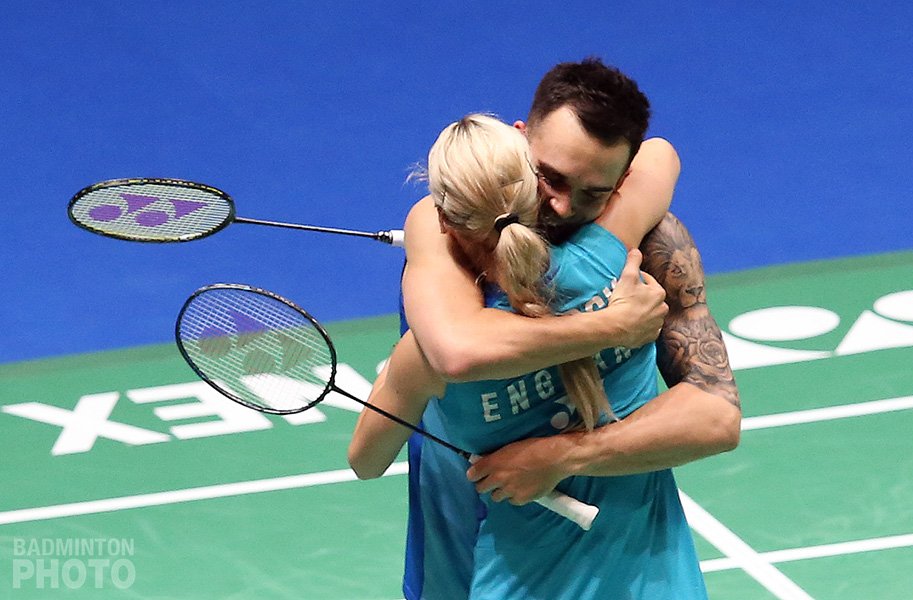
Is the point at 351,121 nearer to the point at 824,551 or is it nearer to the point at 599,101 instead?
the point at 824,551

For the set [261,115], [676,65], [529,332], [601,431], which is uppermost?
[529,332]

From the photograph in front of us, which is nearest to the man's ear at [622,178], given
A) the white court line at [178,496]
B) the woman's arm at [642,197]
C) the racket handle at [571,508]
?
the woman's arm at [642,197]

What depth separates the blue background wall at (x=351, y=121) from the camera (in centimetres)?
815

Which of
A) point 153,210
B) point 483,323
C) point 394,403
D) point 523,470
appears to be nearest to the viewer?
point 483,323

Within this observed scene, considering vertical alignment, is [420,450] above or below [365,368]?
above

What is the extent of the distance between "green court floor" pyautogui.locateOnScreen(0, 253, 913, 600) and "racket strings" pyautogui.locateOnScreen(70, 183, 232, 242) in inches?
70.5

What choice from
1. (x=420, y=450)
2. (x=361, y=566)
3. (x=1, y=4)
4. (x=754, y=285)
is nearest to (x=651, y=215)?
(x=420, y=450)

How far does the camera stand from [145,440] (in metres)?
6.88

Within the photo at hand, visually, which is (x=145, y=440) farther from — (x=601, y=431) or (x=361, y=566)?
(x=601, y=431)

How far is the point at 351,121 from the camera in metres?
9.28

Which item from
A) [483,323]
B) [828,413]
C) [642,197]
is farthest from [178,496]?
[483,323]

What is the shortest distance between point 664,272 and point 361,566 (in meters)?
2.64

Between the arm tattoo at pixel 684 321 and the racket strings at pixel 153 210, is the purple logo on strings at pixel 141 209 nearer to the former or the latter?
the racket strings at pixel 153 210

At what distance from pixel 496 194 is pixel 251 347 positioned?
100 centimetres
